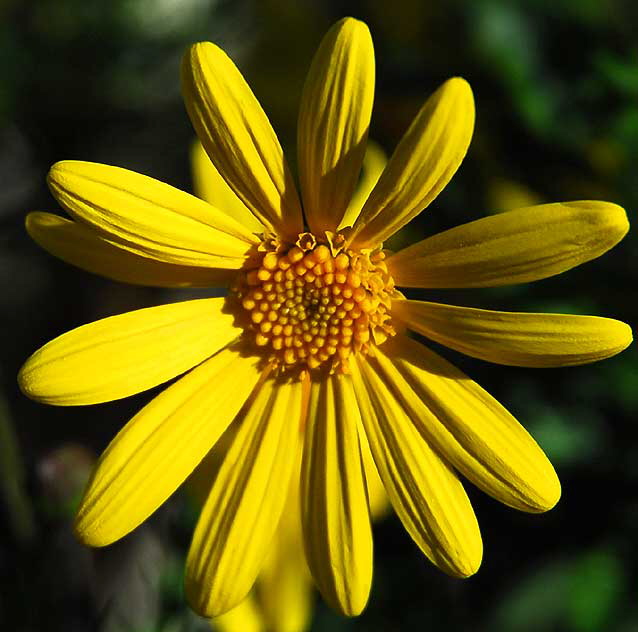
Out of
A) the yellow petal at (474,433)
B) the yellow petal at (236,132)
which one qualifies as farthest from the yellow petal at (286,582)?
the yellow petal at (236,132)

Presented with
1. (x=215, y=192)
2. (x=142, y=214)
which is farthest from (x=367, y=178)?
(x=142, y=214)

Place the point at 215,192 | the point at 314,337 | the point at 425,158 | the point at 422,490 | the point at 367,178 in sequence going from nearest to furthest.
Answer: the point at 425,158 → the point at 422,490 → the point at 314,337 → the point at 215,192 → the point at 367,178

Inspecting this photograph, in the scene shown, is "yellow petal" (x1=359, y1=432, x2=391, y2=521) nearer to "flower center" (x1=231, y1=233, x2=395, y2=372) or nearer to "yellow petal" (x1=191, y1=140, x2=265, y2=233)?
"flower center" (x1=231, y1=233, x2=395, y2=372)

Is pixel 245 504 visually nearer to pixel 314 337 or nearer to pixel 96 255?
pixel 314 337

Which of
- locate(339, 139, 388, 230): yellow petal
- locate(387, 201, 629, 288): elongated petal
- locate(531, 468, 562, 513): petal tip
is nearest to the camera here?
locate(387, 201, 629, 288): elongated petal

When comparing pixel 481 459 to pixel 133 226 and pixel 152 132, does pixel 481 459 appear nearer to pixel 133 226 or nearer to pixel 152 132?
pixel 133 226

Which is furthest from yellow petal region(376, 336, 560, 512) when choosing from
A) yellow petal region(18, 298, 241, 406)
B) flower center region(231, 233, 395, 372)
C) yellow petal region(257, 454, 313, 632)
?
yellow petal region(257, 454, 313, 632)
